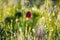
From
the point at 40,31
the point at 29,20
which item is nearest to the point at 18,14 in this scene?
the point at 29,20

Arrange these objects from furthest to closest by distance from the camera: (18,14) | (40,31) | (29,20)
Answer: (18,14) < (29,20) < (40,31)

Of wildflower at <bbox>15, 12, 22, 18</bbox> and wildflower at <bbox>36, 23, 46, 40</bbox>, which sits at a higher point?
wildflower at <bbox>15, 12, 22, 18</bbox>

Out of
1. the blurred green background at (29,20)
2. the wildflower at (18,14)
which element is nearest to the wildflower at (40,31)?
the blurred green background at (29,20)

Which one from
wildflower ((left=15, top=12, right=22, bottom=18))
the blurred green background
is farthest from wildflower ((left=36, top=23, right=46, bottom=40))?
wildflower ((left=15, top=12, right=22, bottom=18))

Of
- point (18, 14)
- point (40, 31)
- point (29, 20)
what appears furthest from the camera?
point (18, 14)

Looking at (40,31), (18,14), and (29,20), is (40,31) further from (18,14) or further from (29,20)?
(18,14)

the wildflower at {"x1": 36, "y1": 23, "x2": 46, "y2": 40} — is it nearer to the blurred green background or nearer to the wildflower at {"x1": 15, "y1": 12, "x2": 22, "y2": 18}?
the blurred green background

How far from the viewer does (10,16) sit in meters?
2.56

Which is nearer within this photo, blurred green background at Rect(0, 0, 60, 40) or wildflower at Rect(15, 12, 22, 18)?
blurred green background at Rect(0, 0, 60, 40)

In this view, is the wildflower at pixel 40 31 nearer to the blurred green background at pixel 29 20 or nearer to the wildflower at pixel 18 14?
the blurred green background at pixel 29 20

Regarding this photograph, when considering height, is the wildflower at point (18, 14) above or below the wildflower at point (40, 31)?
above

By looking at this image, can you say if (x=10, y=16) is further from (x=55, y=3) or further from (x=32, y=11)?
(x=55, y=3)

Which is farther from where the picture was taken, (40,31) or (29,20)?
(29,20)

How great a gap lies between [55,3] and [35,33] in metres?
0.58
